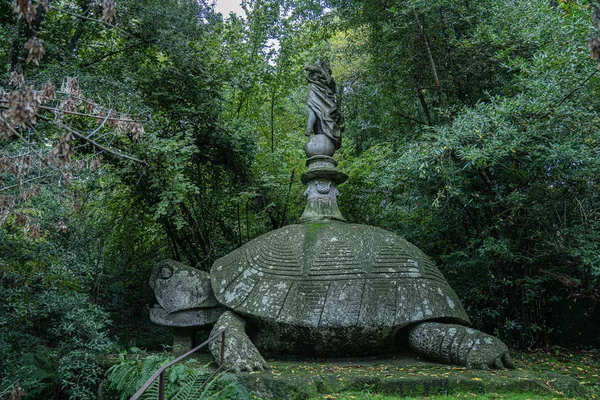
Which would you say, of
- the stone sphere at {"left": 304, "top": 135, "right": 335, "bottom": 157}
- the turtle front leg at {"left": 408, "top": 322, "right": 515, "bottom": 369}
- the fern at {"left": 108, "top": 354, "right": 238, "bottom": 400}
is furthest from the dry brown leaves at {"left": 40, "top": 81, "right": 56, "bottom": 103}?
the turtle front leg at {"left": 408, "top": 322, "right": 515, "bottom": 369}

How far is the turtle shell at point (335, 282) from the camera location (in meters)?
4.34

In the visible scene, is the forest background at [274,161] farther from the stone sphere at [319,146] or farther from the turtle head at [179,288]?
the stone sphere at [319,146]

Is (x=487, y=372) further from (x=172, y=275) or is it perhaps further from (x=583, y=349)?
(x=583, y=349)

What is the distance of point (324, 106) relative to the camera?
19.7 ft

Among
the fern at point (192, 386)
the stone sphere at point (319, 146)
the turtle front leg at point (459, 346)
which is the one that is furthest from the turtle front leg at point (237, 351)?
the stone sphere at point (319, 146)

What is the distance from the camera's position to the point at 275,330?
4477 millimetres

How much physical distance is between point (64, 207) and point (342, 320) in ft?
10.5

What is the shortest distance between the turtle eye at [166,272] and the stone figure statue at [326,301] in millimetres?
11

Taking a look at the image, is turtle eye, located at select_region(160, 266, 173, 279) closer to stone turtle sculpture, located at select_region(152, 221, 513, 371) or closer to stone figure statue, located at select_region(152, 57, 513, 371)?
stone figure statue, located at select_region(152, 57, 513, 371)

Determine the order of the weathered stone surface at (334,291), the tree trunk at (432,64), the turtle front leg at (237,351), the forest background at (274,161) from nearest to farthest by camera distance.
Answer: the turtle front leg at (237,351)
the weathered stone surface at (334,291)
the forest background at (274,161)
the tree trunk at (432,64)

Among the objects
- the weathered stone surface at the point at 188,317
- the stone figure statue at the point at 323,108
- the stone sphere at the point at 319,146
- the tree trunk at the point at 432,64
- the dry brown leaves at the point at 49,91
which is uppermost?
the tree trunk at the point at 432,64

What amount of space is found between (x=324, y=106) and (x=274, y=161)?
2015mm

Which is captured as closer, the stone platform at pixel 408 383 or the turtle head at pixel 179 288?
the stone platform at pixel 408 383

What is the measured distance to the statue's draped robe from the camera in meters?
5.89
